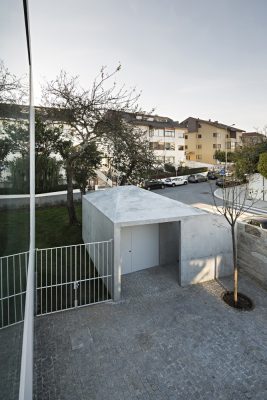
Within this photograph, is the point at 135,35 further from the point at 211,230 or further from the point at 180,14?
the point at 211,230

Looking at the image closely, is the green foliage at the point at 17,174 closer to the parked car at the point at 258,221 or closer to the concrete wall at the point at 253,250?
the concrete wall at the point at 253,250

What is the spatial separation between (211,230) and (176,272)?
2.40 metres

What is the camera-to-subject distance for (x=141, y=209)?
9.12 metres

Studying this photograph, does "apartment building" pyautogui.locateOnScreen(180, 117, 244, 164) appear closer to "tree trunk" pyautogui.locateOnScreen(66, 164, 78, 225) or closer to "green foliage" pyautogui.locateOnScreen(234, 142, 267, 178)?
"green foliage" pyautogui.locateOnScreen(234, 142, 267, 178)

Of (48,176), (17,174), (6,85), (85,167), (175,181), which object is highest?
(85,167)

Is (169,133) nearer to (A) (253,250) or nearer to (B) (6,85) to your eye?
(A) (253,250)

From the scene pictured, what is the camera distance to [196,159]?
182 ft

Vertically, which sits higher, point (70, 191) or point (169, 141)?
point (169, 141)

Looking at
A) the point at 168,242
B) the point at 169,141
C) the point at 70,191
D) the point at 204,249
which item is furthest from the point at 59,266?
the point at 169,141

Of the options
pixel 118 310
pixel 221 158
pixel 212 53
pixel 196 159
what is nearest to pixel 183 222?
pixel 118 310

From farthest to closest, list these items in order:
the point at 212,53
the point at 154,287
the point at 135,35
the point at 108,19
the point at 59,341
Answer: the point at 212,53 < the point at 135,35 < the point at 154,287 < the point at 108,19 < the point at 59,341

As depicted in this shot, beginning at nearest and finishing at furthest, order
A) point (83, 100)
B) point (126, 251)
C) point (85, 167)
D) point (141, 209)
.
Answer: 1. point (141, 209)
2. point (126, 251)
3. point (83, 100)
4. point (85, 167)

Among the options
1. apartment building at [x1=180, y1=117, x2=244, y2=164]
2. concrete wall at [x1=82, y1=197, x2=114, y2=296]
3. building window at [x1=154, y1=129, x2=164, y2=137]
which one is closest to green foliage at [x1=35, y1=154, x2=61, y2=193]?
concrete wall at [x1=82, y1=197, x2=114, y2=296]

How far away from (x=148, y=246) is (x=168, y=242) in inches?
38.8
